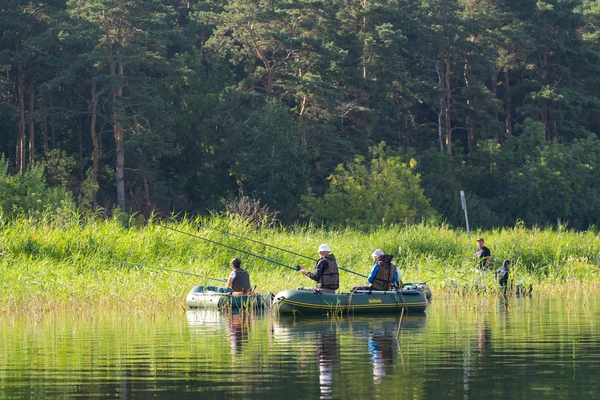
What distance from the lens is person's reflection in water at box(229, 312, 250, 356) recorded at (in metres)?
15.9

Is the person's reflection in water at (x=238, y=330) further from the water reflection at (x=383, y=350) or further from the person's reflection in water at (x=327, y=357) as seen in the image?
the water reflection at (x=383, y=350)

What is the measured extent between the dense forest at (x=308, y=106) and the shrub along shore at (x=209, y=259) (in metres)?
19.4

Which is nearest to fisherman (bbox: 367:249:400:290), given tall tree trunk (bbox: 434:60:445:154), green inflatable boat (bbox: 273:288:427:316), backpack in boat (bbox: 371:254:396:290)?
backpack in boat (bbox: 371:254:396:290)

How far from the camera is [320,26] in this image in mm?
60750

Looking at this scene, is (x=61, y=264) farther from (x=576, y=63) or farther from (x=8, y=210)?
(x=576, y=63)

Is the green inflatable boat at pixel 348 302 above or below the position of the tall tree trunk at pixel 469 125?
below

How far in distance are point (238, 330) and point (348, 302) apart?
3.23 meters

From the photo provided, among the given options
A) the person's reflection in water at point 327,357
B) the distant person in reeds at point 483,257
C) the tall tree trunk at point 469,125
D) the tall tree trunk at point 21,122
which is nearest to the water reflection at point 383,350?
the person's reflection in water at point 327,357

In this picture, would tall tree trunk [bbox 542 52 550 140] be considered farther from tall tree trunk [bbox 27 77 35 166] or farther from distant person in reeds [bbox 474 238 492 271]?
distant person in reeds [bbox 474 238 492 271]

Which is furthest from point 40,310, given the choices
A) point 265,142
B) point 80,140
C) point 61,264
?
point 80,140

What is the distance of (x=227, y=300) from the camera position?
864 inches

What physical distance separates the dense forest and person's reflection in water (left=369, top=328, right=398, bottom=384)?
107ft

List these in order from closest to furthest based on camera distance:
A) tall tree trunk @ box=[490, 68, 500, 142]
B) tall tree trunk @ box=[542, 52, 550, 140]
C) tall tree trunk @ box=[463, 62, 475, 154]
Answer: tall tree trunk @ box=[463, 62, 475, 154] → tall tree trunk @ box=[490, 68, 500, 142] → tall tree trunk @ box=[542, 52, 550, 140]

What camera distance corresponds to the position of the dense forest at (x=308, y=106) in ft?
185
